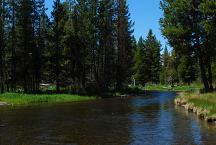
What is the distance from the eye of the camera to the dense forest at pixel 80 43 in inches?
2179

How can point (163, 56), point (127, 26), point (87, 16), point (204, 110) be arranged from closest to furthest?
point (204, 110) < point (87, 16) < point (127, 26) < point (163, 56)

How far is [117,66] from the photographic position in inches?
3679

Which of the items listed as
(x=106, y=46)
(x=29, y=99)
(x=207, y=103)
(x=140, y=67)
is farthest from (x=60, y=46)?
(x=140, y=67)

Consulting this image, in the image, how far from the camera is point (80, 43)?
78.1m

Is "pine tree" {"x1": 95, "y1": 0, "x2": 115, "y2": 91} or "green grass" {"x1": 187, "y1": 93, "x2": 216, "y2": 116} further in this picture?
"pine tree" {"x1": 95, "y1": 0, "x2": 115, "y2": 91}

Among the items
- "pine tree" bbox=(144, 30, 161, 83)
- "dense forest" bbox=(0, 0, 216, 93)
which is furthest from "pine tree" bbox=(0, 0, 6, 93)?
"pine tree" bbox=(144, 30, 161, 83)

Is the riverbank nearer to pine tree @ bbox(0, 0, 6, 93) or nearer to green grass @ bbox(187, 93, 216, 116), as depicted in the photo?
green grass @ bbox(187, 93, 216, 116)

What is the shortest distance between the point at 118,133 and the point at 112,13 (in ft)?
214

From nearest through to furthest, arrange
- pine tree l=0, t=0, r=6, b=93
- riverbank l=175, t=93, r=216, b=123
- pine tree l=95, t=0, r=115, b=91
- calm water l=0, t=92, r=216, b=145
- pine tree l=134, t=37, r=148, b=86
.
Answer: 1. calm water l=0, t=92, r=216, b=145
2. riverbank l=175, t=93, r=216, b=123
3. pine tree l=0, t=0, r=6, b=93
4. pine tree l=95, t=0, r=115, b=91
5. pine tree l=134, t=37, r=148, b=86

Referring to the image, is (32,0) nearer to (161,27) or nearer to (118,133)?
(161,27)

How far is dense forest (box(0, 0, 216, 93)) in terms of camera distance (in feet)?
182

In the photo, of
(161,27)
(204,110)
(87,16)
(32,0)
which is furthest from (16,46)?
(204,110)

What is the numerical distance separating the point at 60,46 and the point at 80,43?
3.96m

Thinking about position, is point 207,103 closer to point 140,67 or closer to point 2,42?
point 2,42
